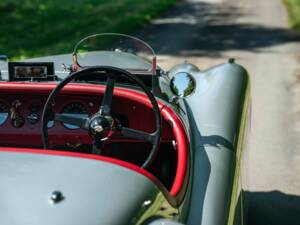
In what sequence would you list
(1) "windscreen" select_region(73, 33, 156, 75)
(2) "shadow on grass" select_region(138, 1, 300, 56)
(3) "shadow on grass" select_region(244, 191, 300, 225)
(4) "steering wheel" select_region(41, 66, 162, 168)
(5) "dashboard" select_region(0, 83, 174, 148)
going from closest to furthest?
(4) "steering wheel" select_region(41, 66, 162, 168) < (5) "dashboard" select_region(0, 83, 174, 148) < (1) "windscreen" select_region(73, 33, 156, 75) < (3) "shadow on grass" select_region(244, 191, 300, 225) < (2) "shadow on grass" select_region(138, 1, 300, 56)

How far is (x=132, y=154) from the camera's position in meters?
4.06

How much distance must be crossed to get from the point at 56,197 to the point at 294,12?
57.6 feet

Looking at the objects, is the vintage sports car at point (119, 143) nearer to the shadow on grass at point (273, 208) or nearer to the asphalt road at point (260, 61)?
the asphalt road at point (260, 61)

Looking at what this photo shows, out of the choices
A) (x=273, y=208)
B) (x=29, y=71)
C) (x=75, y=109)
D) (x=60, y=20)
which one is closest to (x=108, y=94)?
(x=75, y=109)

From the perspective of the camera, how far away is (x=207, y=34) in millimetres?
15750

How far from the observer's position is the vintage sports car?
2479 millimetres

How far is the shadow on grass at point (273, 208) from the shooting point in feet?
16.1

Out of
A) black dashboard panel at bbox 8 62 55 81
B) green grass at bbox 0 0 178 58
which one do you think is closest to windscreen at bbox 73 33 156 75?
black dashboard panel at bbox 8 62 55 81

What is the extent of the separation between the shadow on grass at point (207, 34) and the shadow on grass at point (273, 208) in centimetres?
759

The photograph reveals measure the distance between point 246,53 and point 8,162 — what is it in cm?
1072

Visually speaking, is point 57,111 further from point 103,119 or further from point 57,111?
point 103,119

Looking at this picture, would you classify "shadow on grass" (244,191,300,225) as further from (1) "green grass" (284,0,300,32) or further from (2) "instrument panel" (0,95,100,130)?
(1) "green grass" (284,0,300,32)

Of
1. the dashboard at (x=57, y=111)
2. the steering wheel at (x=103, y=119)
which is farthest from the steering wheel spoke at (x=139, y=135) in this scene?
the dashboard at (x=57, y=111)

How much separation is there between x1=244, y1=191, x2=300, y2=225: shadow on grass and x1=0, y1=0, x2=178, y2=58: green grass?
23.8 feet
